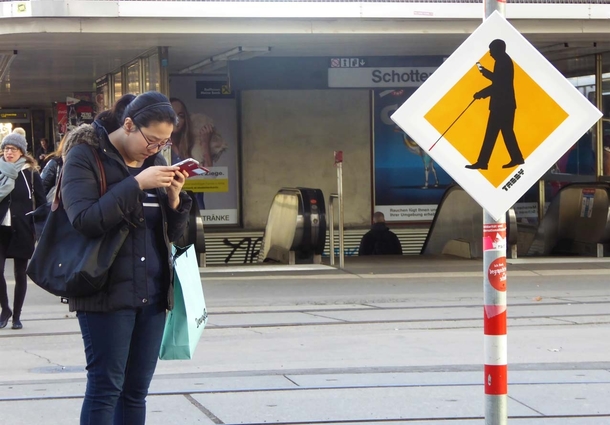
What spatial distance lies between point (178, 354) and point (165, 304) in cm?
31

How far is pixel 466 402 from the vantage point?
239 inches

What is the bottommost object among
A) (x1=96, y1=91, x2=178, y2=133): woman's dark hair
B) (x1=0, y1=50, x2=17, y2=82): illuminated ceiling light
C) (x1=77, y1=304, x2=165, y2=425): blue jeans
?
(x1=77, y1=304, x2=165, y2=425): blue jeans

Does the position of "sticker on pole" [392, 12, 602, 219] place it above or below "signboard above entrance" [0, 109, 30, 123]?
below

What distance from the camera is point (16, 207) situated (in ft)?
29.3

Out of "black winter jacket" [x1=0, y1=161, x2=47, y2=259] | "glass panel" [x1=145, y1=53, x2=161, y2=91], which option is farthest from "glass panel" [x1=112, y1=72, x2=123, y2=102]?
"black winter jacket" [x1=0, y1=161, x2=47, y2=259]

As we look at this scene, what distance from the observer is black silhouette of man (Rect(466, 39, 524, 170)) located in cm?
366

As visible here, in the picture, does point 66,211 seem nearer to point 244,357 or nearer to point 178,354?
point 178,354

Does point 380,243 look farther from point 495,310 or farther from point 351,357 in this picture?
point 495,310

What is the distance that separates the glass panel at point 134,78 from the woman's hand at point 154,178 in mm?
11740

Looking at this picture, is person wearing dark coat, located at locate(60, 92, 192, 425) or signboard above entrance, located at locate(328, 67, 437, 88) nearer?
person wearing dark coat, located at locate(60, 92, 192, 425)

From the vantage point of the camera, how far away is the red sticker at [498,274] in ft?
12.3

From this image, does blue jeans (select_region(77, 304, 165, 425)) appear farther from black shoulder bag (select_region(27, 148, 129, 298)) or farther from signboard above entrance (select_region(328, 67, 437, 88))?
signboard above entrance (select_region(328, 67, 437, 88))

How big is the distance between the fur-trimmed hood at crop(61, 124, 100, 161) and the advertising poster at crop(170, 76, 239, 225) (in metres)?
14.7

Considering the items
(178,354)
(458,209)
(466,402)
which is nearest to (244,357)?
(466,402)
